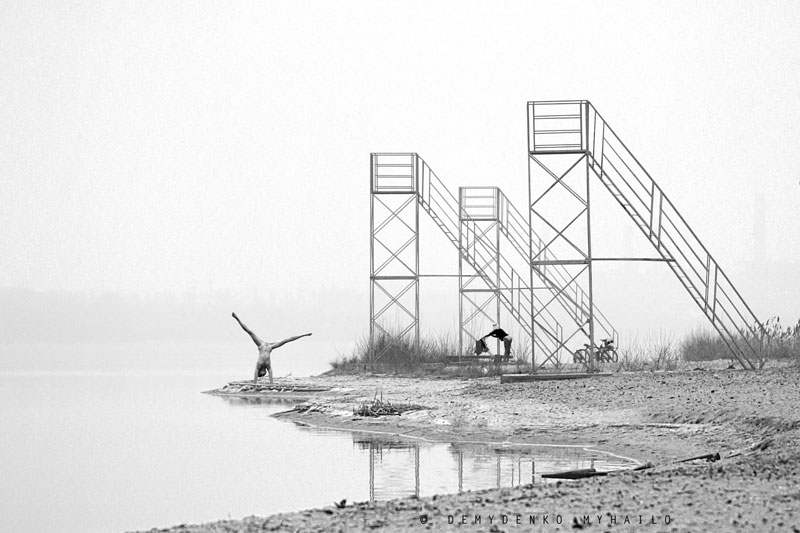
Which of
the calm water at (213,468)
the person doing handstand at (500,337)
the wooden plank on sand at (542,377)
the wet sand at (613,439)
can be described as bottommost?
the calm water at (213,468)

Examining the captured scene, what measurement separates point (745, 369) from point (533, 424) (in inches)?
334

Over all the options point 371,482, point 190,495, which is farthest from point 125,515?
point 371,482

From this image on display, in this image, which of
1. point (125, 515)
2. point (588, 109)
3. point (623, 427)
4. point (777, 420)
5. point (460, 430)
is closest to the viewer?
point (125, 515)

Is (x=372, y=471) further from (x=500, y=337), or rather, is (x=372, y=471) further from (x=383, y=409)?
(x=500, y=337)

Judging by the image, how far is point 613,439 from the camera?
67.7 ft

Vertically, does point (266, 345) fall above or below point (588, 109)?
below

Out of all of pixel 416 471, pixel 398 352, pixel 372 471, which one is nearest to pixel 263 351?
pixel 398 352

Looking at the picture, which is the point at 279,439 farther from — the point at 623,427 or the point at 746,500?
the point at 746,500

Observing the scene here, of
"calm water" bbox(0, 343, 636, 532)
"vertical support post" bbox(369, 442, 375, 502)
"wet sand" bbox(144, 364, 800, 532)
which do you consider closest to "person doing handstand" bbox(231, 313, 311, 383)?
"wet sand" bbox(144, 364, 800, 532)

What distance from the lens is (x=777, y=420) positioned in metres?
18.7

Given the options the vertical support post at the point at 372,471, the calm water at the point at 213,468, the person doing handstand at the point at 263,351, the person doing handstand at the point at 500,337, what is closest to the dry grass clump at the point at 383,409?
the calm water at the point at 213,468

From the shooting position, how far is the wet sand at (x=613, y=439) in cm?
1142

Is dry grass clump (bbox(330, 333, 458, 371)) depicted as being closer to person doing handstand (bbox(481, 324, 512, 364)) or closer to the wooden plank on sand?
person doing handstand (bbox(481, 324, 512, 364))

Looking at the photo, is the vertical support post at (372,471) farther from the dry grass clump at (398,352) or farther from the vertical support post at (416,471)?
the dry grass clump at (398,352)
